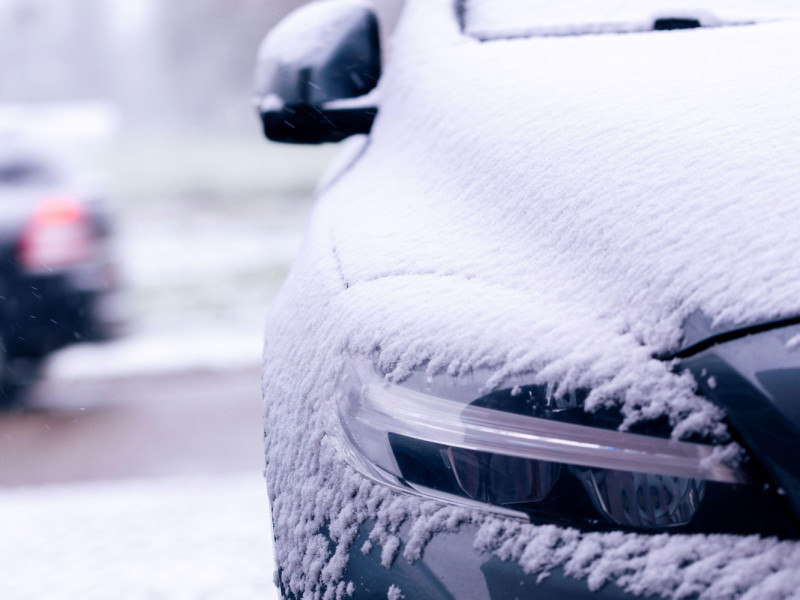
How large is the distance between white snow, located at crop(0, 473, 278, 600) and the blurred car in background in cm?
103

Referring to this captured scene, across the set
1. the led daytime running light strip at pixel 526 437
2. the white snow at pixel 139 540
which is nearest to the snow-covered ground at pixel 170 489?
the white snow at pixel 139 540

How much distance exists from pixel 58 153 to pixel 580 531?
3.97 m

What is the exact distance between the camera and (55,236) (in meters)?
4.01

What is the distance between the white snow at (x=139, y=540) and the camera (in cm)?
237

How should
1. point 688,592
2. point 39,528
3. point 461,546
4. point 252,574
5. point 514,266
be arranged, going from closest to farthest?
point 688,592 < point 461,546 < point 514,266 < point 252,574 < point 39,528

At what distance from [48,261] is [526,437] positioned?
352 centimetres

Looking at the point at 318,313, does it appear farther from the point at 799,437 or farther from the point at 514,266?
the point at 799,437

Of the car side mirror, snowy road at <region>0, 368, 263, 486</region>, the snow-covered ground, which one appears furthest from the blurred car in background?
the car side mirror

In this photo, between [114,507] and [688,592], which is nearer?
[688,592]

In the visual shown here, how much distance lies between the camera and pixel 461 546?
898 millimetres

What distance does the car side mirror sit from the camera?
1962 mm

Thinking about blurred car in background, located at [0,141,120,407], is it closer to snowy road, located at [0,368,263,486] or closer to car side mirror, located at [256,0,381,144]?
snowy road, located at [0,368,263,486]

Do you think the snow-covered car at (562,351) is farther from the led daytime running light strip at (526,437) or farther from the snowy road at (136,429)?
the snowy road at (136,429)

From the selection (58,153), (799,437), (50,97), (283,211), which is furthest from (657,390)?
(50,97)
